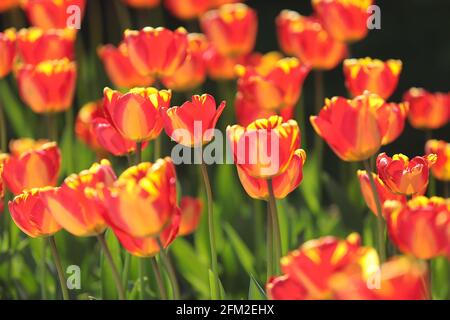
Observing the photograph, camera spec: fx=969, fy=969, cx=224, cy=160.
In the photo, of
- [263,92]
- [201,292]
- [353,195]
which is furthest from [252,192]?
[353,195]

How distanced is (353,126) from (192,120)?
0.63 ft

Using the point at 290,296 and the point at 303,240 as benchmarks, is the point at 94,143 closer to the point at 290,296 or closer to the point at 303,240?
the point at 303,240

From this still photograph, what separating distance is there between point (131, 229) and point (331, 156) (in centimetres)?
183

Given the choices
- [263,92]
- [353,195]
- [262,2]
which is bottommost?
[353,195]

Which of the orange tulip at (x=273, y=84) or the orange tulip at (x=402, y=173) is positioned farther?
the orange tulip at (x=273, y=84)

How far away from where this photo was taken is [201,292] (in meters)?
1.65

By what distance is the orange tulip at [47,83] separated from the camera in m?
1.59

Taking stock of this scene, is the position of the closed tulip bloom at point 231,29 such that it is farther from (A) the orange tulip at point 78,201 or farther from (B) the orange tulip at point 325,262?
(B) the orange tulip at point 325,262

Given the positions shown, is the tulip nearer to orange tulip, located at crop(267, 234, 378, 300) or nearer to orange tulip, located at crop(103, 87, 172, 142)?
orange tulip, located at crop(103, 87, 172, 142)

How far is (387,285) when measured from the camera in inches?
31.7

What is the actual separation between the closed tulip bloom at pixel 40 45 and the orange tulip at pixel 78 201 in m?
0.64

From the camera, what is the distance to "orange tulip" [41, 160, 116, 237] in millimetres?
1059

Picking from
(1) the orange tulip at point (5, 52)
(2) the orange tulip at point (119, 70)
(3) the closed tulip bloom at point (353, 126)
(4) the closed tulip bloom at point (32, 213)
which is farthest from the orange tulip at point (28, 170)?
(2) the orange tulip at point (119, 70)

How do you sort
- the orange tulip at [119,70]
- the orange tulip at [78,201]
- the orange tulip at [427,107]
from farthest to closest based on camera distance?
the orange tulip at [119,70]
the orange tulip at [427,107]
the orange tulip at [78,201]
